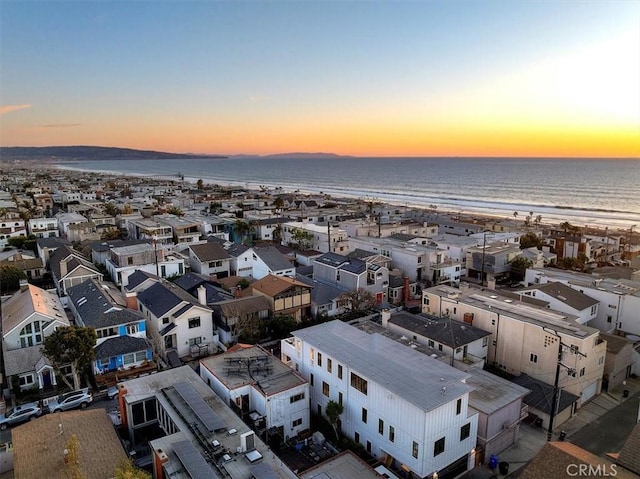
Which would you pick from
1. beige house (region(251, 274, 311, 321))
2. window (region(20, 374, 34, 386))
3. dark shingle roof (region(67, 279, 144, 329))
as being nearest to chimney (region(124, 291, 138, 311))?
dark shingle roof (region(67, 279, 144, 329))

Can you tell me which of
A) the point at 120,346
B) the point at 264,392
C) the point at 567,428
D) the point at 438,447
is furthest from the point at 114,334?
the point at 567,428

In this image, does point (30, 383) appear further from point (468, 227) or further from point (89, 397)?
point (468, 227)

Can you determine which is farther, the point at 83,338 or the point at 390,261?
the point at 390,261

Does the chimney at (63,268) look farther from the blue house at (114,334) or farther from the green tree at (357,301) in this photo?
the green tree at (357,301)

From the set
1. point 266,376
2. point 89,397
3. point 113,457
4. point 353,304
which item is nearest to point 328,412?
point 266,376

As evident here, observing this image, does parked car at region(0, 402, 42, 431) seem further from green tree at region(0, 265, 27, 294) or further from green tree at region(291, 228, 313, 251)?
green tree at region(291, 228, 313, 251)

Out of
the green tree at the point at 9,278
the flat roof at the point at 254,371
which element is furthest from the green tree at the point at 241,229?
the flat roof at the point at 254,371
